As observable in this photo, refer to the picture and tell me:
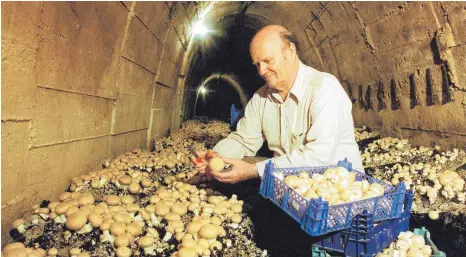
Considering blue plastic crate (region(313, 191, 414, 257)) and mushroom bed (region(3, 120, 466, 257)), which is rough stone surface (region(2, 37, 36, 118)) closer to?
mushroom bed (region(3, 120, 466, 257))

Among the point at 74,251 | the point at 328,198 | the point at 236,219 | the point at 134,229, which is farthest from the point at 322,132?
the point at 74,251

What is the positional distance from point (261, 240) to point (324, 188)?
3.20 feet

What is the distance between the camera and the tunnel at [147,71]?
2.52 meters

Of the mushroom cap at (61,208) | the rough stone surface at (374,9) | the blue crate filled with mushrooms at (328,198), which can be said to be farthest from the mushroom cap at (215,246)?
the rough stone surface at (374,9)

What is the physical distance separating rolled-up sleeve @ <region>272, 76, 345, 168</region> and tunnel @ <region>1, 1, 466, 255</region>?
2280 mm

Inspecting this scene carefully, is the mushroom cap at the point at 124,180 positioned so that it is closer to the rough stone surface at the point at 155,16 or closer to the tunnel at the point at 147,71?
the tunnel at the point at 147,71

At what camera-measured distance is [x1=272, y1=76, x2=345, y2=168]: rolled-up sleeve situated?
3111 millimetres

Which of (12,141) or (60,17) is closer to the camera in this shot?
(12,141)

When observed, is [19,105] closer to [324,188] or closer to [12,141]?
[12,141]

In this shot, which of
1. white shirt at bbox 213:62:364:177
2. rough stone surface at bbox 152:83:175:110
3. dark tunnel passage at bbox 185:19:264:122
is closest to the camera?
white shirt at bbox 213:62:364:177

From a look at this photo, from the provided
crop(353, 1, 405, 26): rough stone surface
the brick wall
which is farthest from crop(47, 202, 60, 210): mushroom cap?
crop(353, 1, 405, 26): rough stone surface

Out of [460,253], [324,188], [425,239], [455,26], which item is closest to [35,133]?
[324,188]

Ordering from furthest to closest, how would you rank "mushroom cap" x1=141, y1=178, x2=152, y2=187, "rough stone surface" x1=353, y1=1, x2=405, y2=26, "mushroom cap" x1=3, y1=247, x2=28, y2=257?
"rough stone surface" x1=353, y1=1, x2=405, y2=26, "mushroom cap" x1=141, y1=178, x2=152, y2=187, "mushroom cap" x1=3, y1=247, x2=28, y2=257

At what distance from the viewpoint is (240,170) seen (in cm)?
303
